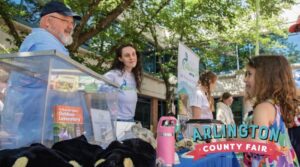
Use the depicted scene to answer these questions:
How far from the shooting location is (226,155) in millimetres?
1619

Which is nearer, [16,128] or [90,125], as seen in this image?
[16,128]

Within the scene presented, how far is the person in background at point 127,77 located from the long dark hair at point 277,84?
1.05 metres

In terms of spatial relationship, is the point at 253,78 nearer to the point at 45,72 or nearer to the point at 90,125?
the point at 90,125

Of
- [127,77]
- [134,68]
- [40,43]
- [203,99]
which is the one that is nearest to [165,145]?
[40,43]

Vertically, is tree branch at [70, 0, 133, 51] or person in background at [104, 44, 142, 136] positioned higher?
tree branch at [70, 0, 133, 51]

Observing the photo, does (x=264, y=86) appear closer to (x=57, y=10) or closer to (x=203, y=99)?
(x=57, y=10)

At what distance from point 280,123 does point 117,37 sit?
8.24 m

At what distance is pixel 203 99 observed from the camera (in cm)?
406

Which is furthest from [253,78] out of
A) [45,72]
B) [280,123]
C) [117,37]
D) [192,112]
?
[117,37]

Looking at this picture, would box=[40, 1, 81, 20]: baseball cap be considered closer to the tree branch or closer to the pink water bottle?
the pink water bottle

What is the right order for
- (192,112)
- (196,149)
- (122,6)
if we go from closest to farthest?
(196,149) → (192,112) → (122,6)

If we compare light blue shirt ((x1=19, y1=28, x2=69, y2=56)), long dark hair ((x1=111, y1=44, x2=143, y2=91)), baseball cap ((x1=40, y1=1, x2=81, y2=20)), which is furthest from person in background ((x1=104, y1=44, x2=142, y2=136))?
light blue shirt ((x1=19, y1=28, x2=69, y2=56))

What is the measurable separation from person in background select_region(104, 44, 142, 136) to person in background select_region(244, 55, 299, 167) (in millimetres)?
1011

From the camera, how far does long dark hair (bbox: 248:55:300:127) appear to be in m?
1.73
